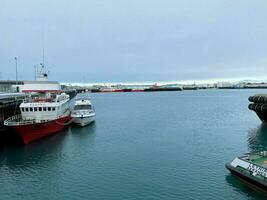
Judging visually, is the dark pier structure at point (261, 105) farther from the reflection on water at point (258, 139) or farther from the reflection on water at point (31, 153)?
the reflection on water at point (31, 153)

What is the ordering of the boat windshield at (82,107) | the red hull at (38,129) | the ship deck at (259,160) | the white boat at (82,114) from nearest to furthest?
the ship deck at (259,160) < the red hull at (38,129) < the white boat at (82,114) < the boat windshield at (82,107)

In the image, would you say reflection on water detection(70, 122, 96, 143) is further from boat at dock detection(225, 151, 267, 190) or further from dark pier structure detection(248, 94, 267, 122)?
dark pier structure detection(248, 94, 267, 122)

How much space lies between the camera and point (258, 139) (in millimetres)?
47156

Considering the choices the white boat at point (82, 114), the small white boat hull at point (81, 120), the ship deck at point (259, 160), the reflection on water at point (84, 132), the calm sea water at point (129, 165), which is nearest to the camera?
the calm sea water at point (129, 165)

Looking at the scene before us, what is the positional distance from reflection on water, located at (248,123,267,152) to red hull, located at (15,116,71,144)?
29218 millimetres

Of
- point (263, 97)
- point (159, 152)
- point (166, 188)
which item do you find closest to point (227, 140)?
point (159, 152)

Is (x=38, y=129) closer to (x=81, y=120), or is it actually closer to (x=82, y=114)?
(x=81, y=120)

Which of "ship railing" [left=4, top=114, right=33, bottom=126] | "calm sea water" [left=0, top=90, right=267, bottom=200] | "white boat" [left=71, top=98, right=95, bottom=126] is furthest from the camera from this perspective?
"white boat" [left=71, top=98, right=95, bottom=126]

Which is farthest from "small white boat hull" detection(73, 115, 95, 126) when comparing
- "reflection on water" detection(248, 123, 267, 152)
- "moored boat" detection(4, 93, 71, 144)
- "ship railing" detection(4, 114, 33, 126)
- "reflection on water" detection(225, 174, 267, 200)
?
"reflection on water" detection(225, 174, 267, 200)

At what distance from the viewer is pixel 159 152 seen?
38875 mm

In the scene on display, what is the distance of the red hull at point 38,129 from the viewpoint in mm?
42656

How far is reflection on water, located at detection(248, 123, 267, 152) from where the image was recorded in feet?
135

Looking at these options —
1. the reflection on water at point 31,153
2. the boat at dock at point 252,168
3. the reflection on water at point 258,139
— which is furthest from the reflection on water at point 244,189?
the reflection on water at point 31,153

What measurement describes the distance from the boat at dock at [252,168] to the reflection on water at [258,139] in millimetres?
12647
